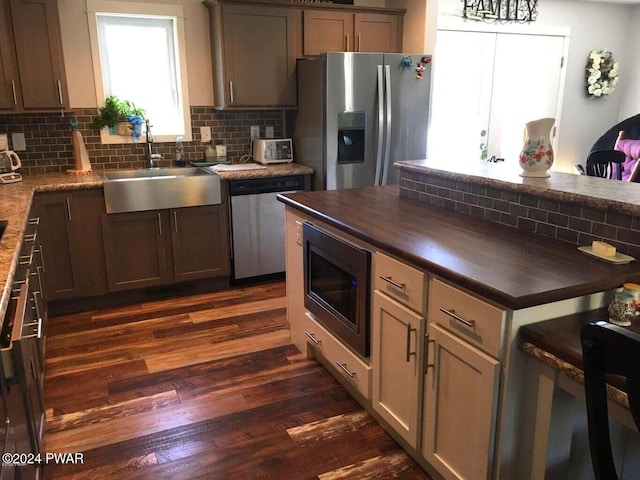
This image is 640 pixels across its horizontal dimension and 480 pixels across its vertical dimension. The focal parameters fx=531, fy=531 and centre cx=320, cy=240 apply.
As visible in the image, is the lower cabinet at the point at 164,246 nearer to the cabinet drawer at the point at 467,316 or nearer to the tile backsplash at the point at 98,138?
the tile backsplash at the point at 98,138

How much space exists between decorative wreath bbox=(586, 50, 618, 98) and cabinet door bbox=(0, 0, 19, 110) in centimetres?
561

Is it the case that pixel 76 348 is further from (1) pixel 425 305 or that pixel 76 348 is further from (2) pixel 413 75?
(2) pixel 413 75

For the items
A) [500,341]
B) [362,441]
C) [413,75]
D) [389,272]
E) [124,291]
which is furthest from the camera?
[413,75]

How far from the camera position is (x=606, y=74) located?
236 inches

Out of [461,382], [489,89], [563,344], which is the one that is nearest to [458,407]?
[461,382]

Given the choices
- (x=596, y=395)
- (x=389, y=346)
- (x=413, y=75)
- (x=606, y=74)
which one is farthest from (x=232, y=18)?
(x=606, y=74)

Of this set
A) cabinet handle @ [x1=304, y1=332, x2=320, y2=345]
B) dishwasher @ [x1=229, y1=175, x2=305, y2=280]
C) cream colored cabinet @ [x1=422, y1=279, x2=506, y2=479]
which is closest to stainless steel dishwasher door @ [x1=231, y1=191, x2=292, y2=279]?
dishwasher @ [x1=229, y1=175, x2=305, y2=280]

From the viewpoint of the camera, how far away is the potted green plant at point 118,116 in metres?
3.96

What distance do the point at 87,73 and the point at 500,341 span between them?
361 cm

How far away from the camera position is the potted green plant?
396 cm

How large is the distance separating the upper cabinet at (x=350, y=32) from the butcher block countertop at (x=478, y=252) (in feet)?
6.63

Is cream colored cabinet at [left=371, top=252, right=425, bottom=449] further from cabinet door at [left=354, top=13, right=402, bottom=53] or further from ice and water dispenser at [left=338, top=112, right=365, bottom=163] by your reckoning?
cabinet door at [left=354, top=13, right=402, bottom=53]

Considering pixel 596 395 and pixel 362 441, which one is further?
pixel 362 441

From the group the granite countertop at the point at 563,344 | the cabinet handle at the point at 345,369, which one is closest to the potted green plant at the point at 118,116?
the cabinet handle at the point at 345,369
